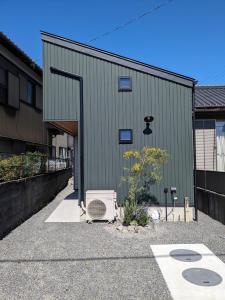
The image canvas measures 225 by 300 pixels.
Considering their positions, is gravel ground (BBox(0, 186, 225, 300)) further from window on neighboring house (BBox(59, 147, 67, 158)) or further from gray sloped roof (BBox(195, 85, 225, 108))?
window on neighboring house (BBox(59, 147, 67, 158))

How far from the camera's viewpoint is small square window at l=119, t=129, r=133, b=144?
846cm

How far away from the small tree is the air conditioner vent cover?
0.68 metres

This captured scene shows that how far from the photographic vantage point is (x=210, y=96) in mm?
12492

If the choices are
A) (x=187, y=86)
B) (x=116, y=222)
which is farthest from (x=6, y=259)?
(x=187, y=86)

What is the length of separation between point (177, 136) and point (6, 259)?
5.68m

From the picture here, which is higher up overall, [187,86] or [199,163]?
[187,86]

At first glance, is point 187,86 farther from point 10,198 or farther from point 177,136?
point 10,198

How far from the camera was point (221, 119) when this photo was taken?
10.4 meters

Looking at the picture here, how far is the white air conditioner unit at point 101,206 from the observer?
776cm

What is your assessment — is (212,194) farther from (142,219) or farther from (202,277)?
(202,277)

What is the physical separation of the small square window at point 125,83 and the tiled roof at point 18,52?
211 inches

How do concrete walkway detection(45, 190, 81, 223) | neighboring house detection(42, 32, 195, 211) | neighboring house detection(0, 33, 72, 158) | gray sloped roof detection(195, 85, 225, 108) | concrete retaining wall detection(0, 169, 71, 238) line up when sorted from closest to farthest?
concrete retaining wall detection(0, 169, 71, 238) → concrete walkway detection(45, 190, 81, 223) → neighboring house detection(42, 32, 195, 211) → gray sloped roof detection(195, 85, 225, 108) → neighboring house detection(0, 33, 72, 158)

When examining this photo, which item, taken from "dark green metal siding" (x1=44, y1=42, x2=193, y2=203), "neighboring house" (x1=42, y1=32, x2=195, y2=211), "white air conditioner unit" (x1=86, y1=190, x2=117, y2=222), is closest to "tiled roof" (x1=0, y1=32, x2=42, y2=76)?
"neighboring house" (x1=42, y1=32, x2=195, y2=211)

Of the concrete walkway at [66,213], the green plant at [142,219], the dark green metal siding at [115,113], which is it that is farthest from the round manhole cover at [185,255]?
the concrete walkway at [66,213]
